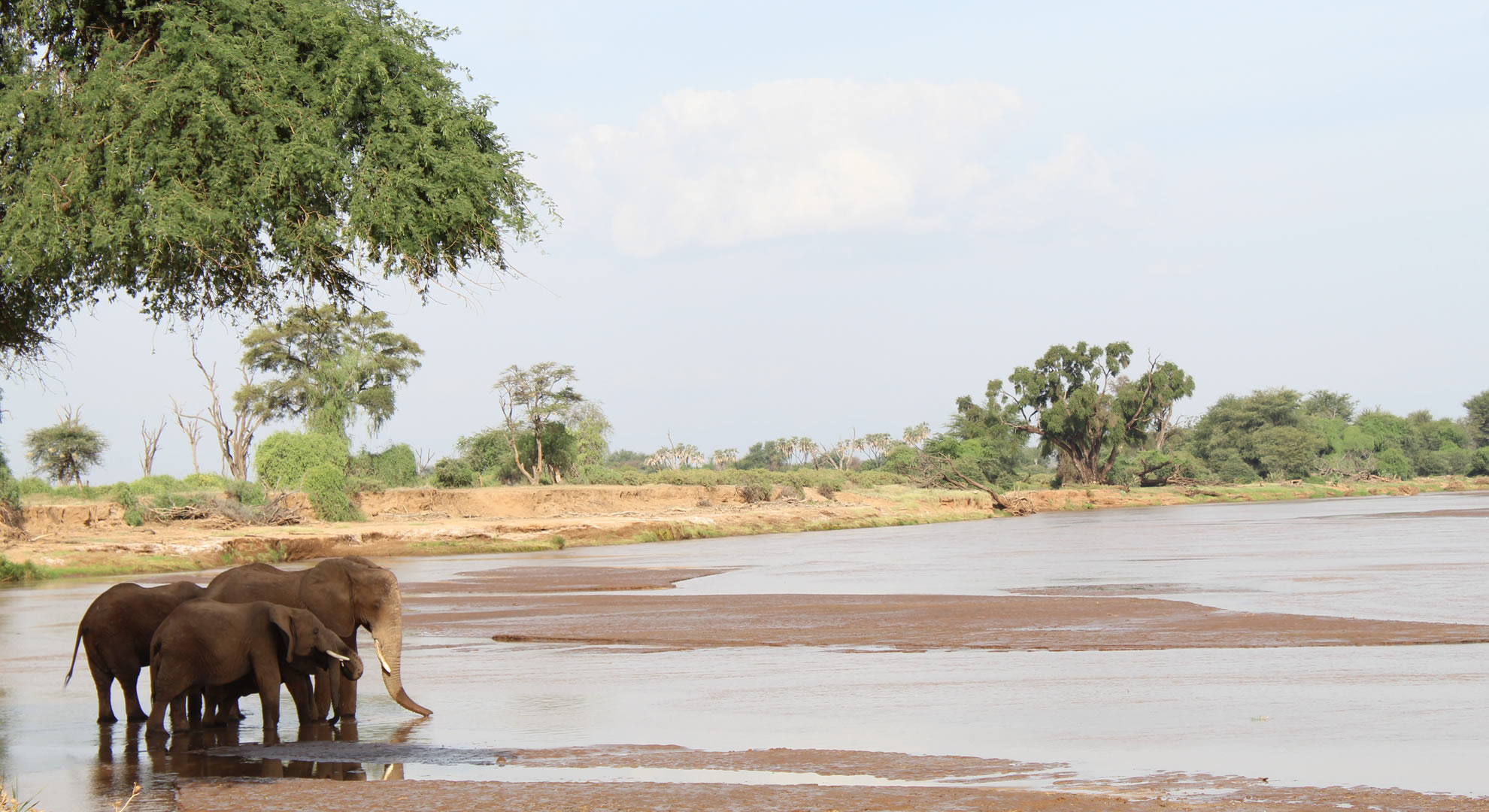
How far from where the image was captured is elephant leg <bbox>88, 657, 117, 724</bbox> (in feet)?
36.3

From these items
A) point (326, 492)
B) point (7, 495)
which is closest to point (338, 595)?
point (7, 495)

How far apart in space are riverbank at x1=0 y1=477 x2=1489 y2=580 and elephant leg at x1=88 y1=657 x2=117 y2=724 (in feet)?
70.2

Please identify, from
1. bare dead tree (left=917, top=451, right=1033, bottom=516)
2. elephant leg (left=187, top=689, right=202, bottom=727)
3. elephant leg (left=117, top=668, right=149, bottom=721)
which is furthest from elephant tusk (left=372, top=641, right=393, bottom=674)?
bare dead tree (left=917, top=451, right=1033, bottom=516)

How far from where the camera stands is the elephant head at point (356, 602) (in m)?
11.5

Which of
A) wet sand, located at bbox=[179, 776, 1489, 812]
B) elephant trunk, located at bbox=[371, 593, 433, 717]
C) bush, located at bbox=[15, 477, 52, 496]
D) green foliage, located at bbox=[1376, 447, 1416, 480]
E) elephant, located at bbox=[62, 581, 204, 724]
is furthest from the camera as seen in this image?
green foliage, located at bbox=[1376, 447, 1416, 480]

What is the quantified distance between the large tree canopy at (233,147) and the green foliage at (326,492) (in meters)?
39.4

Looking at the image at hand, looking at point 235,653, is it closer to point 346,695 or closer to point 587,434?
point 346,695

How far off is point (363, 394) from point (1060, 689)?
198ft

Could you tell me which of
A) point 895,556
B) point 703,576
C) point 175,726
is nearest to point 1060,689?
point 175,726

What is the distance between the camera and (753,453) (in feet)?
529

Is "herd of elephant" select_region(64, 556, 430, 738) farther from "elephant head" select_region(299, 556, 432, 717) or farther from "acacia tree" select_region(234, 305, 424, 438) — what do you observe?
"acacia tree" select_region(234, 305, 424, 438)

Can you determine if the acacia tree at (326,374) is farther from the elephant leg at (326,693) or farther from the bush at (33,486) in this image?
the elephant leg at (326,693)

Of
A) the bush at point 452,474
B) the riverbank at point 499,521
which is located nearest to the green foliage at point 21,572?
the riverbank at point 499,521

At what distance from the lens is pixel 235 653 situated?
10406mm
